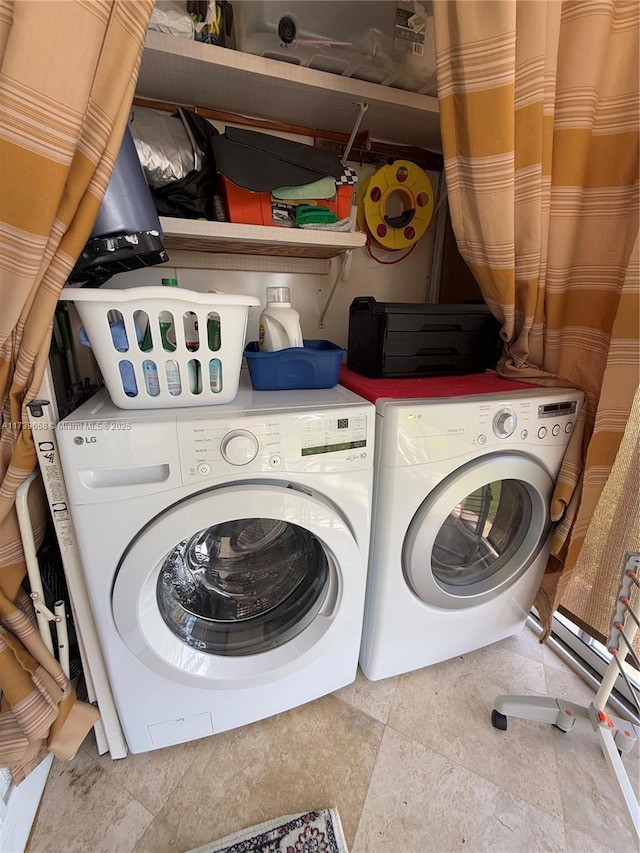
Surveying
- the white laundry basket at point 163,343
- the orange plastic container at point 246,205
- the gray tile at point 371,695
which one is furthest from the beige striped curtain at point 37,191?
the gray tile at point 371,695

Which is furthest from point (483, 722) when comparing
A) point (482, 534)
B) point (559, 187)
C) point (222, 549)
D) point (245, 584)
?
point (559, 187)

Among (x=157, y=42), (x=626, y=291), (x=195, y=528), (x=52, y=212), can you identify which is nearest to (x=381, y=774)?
(x=195, y=528)

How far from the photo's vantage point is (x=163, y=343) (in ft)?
2.68

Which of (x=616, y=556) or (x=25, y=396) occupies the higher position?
(x=25, y=396)

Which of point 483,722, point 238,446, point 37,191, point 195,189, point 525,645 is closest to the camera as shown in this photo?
point 37,191

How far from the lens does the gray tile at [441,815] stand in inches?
33.5

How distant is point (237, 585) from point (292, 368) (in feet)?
2.11

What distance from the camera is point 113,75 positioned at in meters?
0.65

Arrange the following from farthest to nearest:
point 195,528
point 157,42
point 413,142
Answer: point 413,142, point 157,42, point 195,528

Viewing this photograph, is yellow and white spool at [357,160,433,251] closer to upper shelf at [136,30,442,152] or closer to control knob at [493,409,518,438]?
upper shelf at [136,30,442,152]

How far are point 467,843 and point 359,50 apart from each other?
6.81ft

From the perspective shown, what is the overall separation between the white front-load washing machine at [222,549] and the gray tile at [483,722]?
270mm

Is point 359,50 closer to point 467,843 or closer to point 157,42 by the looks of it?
point 157,42

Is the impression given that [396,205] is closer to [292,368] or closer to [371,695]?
[292,368]
